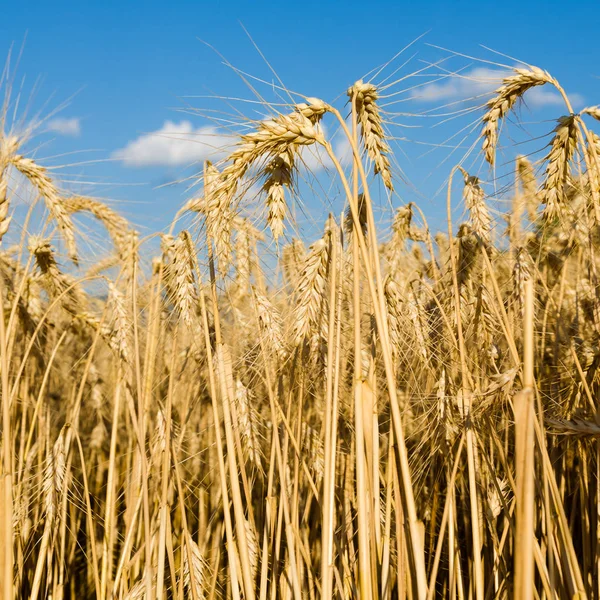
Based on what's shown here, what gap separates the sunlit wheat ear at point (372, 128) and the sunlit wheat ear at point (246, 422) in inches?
36.8

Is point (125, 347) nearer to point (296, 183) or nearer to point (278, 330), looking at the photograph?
point (278, 330)

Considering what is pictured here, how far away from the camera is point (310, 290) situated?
6.24 ft

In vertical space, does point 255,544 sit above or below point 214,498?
below

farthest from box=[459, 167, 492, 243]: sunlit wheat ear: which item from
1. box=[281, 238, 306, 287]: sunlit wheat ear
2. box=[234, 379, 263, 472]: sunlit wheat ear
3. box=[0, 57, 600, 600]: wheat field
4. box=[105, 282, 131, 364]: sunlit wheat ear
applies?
box=[105, 282, 131, 364]: sunlit wheat ear

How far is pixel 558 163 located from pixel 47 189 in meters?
1.93

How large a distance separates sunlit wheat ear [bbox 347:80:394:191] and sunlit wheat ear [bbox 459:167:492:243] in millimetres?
698

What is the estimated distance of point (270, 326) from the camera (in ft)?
7.18

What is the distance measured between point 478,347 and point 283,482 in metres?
0.80

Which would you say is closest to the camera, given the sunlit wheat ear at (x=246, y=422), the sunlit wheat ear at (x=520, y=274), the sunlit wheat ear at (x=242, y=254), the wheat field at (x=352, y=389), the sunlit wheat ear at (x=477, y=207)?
the wheat field at (x=352, y=389)

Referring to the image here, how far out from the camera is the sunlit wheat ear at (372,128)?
171 centimetres

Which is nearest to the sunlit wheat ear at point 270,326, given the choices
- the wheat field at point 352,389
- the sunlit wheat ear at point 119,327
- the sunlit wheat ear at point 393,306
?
the wheat field at point 352,389

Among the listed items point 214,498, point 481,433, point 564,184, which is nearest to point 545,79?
point 564,184

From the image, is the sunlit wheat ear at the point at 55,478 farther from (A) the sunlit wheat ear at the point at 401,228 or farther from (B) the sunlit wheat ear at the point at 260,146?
(A) the sunlit wheat ear at the point at 401,228

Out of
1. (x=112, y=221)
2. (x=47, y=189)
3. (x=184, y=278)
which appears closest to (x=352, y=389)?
(x=184, y=278)
